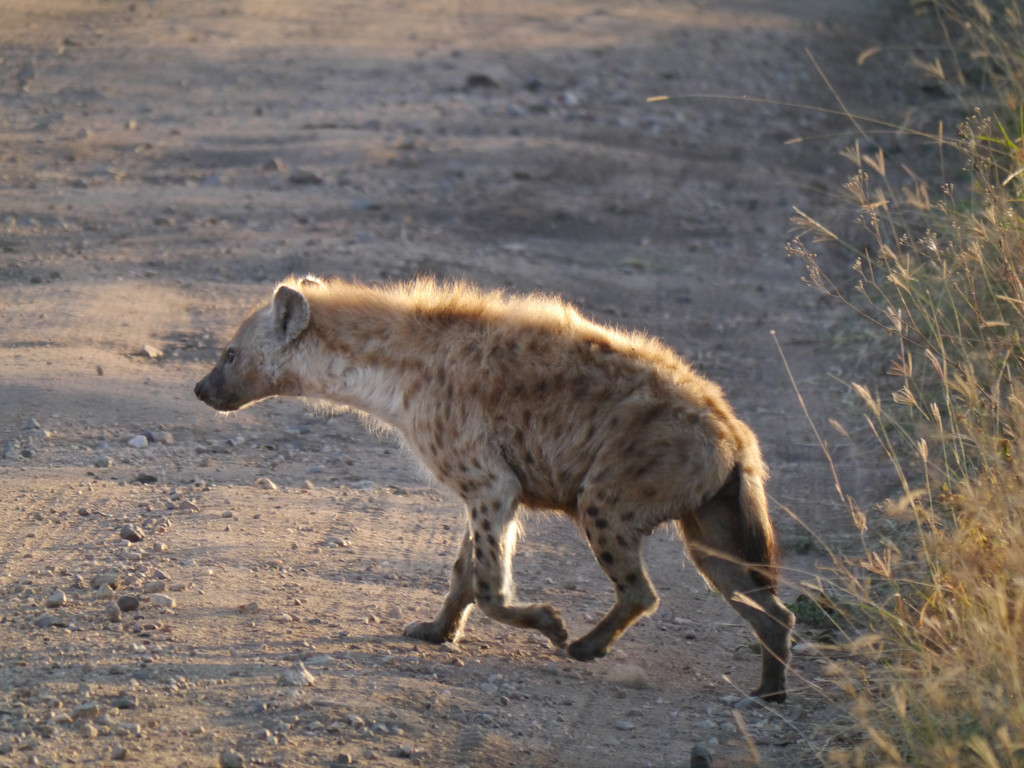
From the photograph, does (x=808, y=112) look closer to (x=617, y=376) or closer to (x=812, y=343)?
(x=812, y=343)

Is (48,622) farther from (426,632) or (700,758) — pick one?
(700,758)

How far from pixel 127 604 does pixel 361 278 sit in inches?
129

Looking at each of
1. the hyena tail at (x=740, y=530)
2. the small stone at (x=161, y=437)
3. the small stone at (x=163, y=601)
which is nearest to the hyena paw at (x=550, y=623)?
the hyena tail at (x=740, y=530)

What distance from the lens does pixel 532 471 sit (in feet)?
11.8

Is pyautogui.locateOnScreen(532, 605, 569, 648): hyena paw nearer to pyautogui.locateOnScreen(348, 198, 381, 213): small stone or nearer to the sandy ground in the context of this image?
the sandy ground

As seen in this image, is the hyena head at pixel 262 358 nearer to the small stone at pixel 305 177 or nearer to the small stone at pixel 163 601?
the small stone at pixel 163 601

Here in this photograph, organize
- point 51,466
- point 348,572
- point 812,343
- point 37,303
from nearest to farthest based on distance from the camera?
point 348,572 < point 51,466 < point 37,303 < point 812,343

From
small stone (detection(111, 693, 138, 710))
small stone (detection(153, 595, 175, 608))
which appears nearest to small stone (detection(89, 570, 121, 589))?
small stone (detection(153, 595, 175, 608))

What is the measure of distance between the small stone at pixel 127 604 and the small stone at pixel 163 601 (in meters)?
0.05

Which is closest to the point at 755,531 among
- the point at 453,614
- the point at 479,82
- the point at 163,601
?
the point at 453,614

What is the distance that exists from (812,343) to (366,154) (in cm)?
349

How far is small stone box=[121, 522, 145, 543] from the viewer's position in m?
3.77

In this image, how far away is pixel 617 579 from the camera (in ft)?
11.4

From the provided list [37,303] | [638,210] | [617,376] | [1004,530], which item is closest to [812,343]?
[638,210]
